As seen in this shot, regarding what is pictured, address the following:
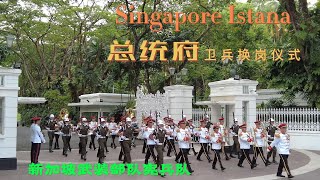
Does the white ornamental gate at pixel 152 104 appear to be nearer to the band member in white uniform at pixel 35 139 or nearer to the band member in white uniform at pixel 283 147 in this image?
the band member in white uniform at pixel 35 139

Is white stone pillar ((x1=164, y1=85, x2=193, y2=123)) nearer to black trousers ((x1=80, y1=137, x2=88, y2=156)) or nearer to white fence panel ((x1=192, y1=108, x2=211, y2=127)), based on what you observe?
white fence panel ((x1=192, y1=108, x2=211, y2=127))

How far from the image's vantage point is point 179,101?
20891mm

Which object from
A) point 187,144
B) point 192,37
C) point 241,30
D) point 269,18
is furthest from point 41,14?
point 187,144

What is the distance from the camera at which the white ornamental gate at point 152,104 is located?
70.6ft

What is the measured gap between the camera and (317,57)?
67.1ft

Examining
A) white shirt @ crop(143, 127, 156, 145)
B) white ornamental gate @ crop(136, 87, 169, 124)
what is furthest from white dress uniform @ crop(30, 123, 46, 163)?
white ornamental gate @ crop(136, 87, 169, 124)

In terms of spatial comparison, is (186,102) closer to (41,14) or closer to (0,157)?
(0,157)

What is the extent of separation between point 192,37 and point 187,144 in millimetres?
16087

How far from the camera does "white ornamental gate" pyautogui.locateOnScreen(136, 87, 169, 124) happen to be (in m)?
21.5

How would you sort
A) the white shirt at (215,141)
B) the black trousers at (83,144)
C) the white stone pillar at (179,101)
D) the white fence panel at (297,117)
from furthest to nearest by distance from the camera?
the white stone pillar at (179,101) < the white fence panel at (297,117) < the black trousers at (83,144) < the white shirt at (215,141)

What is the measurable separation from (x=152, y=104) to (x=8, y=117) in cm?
1064

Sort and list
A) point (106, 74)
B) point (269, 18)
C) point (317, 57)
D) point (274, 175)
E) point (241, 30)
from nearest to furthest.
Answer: point (274, 175), point (317, 57), point (269, 18), point (241, 30), point (106, 74)

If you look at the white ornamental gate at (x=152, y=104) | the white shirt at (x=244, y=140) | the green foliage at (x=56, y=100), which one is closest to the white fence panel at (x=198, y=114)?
the white ornamental gate at (x=152, y=104)

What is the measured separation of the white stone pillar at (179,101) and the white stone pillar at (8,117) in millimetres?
9357
